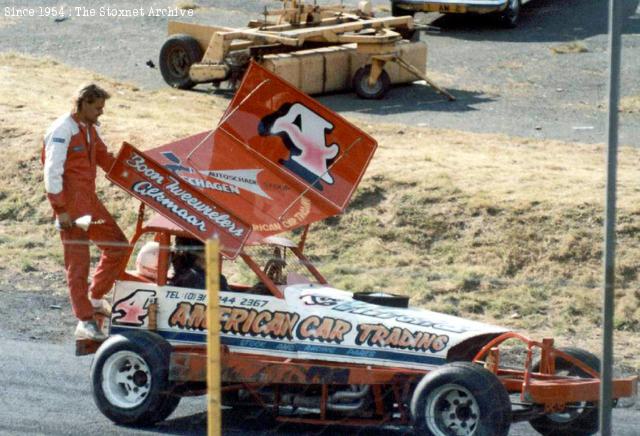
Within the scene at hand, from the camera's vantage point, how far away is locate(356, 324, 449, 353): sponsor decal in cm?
820

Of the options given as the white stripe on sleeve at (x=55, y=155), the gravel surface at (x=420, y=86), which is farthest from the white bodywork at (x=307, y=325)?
the white stripe on sleeve at (x=55, y=155)

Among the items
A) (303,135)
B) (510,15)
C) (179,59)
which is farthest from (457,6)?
(303,135)

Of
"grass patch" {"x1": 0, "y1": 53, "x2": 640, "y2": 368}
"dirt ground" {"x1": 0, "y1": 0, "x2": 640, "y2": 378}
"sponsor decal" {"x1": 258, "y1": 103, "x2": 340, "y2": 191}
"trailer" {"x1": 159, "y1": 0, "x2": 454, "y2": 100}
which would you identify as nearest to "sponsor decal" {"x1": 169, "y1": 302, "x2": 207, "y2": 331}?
"sponsor decal" {"x1": 258, "y1": 103, "x2": 340, "y2": 191}

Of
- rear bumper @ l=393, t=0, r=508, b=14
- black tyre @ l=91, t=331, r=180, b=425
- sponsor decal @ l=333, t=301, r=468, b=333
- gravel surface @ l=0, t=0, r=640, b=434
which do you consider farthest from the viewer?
rear bumper @ l=393, t=0, r=508, b=14

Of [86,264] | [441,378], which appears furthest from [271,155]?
[441,378]

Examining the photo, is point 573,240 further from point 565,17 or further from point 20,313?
point 565,17

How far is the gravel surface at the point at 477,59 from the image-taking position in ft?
63.9

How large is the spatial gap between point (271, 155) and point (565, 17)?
760 inches

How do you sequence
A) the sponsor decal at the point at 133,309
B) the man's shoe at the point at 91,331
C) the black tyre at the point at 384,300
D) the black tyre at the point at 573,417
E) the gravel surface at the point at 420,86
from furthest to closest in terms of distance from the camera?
the gravel surface at the point at 420,86
the man's shoe at the point at 91,331
the sponsor decal at the point at 133,309
the black tyre at the point at 384,300
the black tyre at the point at 573,417

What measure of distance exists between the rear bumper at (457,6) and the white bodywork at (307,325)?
57.5 ft

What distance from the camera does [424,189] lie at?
14.5 meters

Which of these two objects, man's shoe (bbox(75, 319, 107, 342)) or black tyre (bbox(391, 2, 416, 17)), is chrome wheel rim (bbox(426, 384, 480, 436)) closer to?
man's shoe (bbox(75, 319, 107, 342))

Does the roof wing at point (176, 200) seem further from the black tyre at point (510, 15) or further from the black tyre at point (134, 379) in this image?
the black tyre at point (510, 15)

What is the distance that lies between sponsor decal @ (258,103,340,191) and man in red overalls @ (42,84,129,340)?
1349 mm
